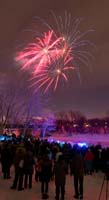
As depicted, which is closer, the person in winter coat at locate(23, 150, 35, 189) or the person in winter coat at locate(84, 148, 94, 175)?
the person in winter coat at locate(23, 150, 35, 189)

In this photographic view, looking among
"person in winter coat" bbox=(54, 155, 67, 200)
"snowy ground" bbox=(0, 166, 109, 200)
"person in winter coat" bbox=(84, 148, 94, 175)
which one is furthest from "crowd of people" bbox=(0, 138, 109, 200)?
"person in winter coat" bbox=(84, 148, 94, 175)

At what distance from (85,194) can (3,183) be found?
142 inches

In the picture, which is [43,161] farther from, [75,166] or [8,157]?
[8,157]

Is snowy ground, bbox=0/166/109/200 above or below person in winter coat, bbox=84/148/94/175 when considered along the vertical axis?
A: below

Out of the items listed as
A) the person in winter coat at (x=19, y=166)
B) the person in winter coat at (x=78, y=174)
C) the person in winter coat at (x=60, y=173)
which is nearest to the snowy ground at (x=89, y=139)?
the person in winter coat at (x=19, y=166)

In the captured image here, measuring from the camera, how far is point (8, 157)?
54.0ft

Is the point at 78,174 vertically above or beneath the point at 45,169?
beneath

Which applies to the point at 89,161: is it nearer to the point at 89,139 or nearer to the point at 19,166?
the point at 19,166

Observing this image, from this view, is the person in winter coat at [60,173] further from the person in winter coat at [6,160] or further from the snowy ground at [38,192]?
the person in winter coat at [6,160]

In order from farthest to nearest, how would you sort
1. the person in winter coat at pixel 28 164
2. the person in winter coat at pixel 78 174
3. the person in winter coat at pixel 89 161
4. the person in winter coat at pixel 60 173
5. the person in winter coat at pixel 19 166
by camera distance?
the person in winter coat at pixel 89 161 < the person in winter coat at pixel 28 164 < the person in winter coat at pixel 19 166 < the person in winter coat at pixel 78 174 < the person in winter coat at pixel 60 173

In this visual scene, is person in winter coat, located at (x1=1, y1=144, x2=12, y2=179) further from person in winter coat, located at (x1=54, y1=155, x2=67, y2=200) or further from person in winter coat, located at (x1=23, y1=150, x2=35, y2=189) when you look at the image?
person in winter coat, located at (x1=54, y1=155, x2=67, y2=200)

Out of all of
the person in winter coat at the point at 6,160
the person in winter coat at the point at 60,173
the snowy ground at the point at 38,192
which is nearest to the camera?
the person in winter coat at the point at 60,173

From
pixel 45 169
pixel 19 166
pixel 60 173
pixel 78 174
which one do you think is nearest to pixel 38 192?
pixel 45 169

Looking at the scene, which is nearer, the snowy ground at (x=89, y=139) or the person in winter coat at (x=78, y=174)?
the person in winter coat at (x=78, y=174)
